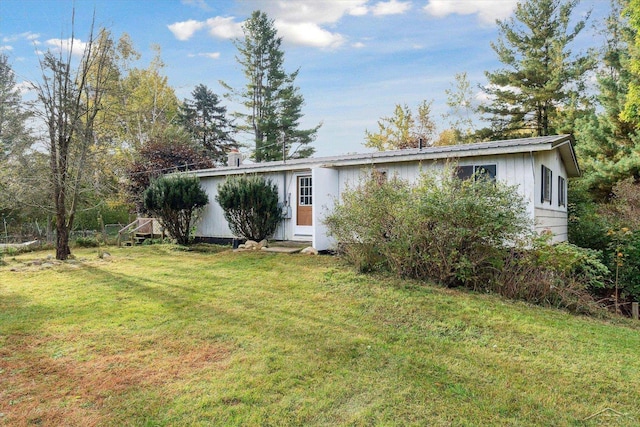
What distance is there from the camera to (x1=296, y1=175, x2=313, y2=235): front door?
1127 cm

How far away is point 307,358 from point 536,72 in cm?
2104

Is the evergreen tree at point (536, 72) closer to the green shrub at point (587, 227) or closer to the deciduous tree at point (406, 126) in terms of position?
the deciduous tree at point (406, 126)

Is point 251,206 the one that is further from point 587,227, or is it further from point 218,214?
point 587,227

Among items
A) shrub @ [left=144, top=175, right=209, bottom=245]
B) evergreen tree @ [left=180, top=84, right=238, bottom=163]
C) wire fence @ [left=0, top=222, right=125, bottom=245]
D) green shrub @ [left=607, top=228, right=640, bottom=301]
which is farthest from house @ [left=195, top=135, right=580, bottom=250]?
evergreen tree @ [left=180, top=84, right=238, bottom=163]

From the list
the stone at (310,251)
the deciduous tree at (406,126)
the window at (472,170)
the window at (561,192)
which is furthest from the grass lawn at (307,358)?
the deciduous tree at (406,126)

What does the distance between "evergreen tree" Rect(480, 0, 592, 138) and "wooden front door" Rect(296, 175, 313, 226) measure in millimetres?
14495

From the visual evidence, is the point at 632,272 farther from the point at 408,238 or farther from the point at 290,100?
the point at 290,100

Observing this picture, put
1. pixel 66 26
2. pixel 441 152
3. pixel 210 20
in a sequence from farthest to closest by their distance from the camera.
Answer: pixel 210 20 < pixel 66 26 < pixel 441 152

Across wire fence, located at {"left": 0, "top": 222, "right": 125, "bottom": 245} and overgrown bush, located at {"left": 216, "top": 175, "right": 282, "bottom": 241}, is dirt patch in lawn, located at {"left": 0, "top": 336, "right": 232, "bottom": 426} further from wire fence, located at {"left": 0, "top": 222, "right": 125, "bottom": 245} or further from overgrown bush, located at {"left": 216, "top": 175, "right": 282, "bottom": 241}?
wire fence, located at {"left": 0, "top": 222, "right": 125, "bottom": 245}

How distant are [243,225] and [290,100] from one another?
17.1 meters

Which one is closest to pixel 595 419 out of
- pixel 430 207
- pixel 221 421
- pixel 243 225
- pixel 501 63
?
pixel 221 421

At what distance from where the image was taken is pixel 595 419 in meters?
2.75

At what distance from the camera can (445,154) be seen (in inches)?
346

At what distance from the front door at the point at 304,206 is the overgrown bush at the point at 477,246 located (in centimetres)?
463
